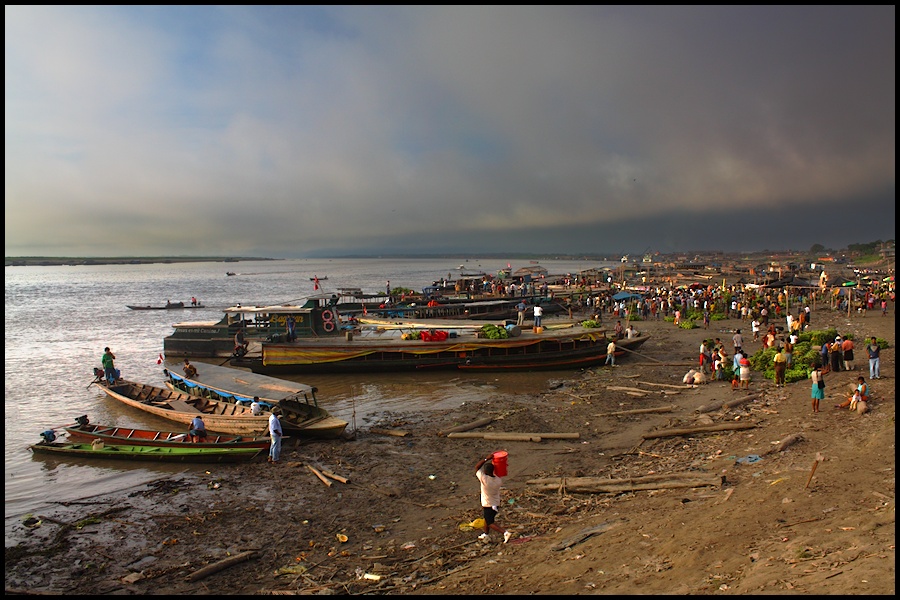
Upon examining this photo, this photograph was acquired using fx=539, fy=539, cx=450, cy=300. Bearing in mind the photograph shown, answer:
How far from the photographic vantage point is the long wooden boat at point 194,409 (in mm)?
16031

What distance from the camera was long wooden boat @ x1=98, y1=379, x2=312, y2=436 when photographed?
1603 cm

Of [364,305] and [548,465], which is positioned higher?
[364,305]

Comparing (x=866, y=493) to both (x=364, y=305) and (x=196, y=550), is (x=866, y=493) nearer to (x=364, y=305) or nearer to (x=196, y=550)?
(x=196, y=550)

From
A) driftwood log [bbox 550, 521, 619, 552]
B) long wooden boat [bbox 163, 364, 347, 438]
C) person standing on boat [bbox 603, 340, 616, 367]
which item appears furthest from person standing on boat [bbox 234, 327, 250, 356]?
driftwood log [bbox 550, 521, 619, 552]

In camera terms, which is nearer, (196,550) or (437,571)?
(437,571)

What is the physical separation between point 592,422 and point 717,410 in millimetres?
3849

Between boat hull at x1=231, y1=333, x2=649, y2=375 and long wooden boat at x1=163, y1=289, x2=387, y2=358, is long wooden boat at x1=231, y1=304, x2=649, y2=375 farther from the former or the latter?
long wooden boat at x1=163, y1=289, x2=387, y2=358

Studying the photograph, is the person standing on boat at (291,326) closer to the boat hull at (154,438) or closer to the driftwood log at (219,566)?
the boat hull at (154,438)

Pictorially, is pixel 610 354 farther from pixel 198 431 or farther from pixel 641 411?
pixel 198 431

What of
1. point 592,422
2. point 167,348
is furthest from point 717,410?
point 167,348

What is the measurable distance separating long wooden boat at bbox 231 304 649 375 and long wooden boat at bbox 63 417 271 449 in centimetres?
1031

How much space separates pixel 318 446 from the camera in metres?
Result: 15.7

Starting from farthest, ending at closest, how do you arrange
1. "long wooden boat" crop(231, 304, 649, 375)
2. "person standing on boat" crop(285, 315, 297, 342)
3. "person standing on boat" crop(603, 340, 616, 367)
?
"person standing on boat" crop(285, 315, 297, 342) → "person standing on boat" crop(603, 340, 616, 367) → "long wooden boat" crop(231, 304, 649, 375)

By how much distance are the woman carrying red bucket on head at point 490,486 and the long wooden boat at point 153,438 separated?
7.80 m
